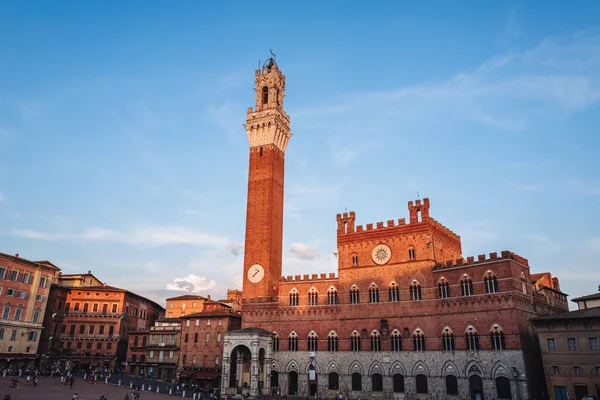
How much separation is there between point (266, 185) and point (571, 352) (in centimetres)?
3966

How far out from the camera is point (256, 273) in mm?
58781

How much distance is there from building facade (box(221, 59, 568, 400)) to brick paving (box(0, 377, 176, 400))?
1140 cm

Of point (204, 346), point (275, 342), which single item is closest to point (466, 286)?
point (275, 342)

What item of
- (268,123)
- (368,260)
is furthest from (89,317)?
(368,260)

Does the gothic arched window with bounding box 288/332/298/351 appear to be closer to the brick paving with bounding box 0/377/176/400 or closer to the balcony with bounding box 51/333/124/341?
the brick paving with bounding box 0/377/176/400

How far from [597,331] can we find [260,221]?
128 ft

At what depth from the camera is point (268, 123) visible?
6569 cm

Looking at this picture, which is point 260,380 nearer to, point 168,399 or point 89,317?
point 168,399

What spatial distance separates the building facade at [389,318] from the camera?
1658 inches

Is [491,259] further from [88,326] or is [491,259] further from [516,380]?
[88,326]

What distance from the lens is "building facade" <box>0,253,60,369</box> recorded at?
5766 cm

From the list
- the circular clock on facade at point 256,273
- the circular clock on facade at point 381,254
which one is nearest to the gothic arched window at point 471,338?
the circular clock on facade at point 381,254

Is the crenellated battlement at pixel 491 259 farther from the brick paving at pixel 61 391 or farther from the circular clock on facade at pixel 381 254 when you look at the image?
the brick paving at pixel 61 391

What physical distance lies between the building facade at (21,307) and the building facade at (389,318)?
29.3 meters
